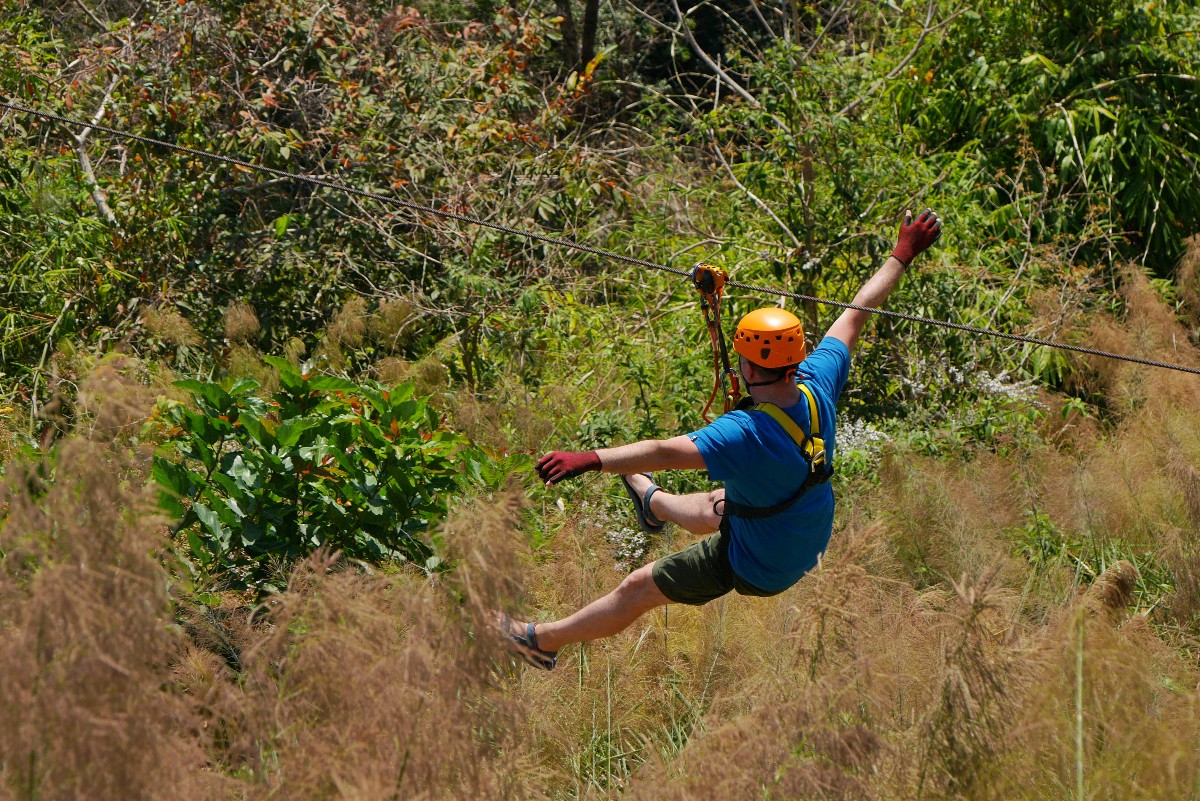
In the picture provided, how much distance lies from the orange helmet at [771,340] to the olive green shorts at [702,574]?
57 cm

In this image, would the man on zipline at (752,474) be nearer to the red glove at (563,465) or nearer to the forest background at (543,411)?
the red glove at (563,465)

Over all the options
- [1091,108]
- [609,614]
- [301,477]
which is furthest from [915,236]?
[1091,108]

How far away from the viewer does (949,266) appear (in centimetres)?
679

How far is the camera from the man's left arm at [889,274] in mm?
4246

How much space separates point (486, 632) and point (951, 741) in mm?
1025

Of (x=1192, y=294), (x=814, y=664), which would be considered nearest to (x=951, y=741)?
(x=814, y=664)

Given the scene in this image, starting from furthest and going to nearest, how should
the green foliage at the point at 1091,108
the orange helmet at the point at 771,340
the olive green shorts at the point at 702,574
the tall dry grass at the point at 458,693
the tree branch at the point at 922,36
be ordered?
the green foliage at the point at 1091,108 → the tree branch at the point at 922,36 → the olive green shorts at the point at 702,574 → the orange helmet at the point at 771,340 → the tall dry grass at the point at 458,693

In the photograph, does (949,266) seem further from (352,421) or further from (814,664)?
(814,664)

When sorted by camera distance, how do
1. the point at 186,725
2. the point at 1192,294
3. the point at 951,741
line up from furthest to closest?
1. the point at 1192,294
2. the point at 951,741
3. the point at 186,725

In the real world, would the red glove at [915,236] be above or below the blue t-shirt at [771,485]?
above

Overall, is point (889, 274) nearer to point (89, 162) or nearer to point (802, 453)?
point (802, 453)

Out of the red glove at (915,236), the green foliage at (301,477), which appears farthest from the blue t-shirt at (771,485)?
the green foliage at (301,477)

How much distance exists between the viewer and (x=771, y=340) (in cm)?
349

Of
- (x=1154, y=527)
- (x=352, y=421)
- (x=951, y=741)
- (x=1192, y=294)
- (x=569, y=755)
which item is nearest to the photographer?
(x=951, y=741)
